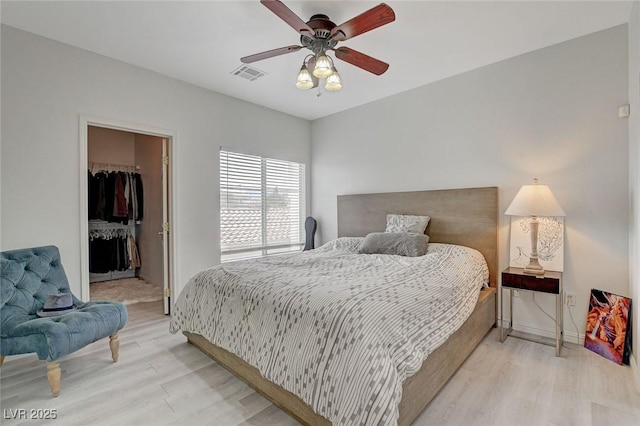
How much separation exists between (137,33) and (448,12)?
2.58m

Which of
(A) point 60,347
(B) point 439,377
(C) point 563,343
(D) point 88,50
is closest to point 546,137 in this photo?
(C) point 563,343

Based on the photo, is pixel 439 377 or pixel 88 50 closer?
pixel 439 377

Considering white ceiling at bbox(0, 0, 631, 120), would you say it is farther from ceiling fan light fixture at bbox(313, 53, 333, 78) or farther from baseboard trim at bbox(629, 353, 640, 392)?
baseboard trim at bbox(629, 353, 640, 392)

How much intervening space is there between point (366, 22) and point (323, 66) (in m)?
0.39

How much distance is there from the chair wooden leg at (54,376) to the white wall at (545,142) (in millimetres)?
3649

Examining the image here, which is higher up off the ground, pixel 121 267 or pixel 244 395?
pixel 121 267

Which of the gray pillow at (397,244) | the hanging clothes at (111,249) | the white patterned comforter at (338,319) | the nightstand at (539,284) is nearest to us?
the white patterned comforter at (338,319)

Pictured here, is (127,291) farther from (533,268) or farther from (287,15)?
(533,268)

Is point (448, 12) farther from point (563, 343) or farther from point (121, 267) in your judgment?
point (121, 267)

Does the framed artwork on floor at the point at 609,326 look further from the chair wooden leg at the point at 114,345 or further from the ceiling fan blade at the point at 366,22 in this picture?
the chair wooden leg at the point at 114,345

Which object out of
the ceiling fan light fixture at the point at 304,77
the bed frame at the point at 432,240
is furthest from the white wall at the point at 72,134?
the ceiling fan light fixture at the point at 304,77

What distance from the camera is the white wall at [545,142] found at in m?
2.52

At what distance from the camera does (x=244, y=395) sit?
1.98 meters

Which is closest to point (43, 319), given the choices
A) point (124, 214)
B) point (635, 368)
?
point (124, 214)
